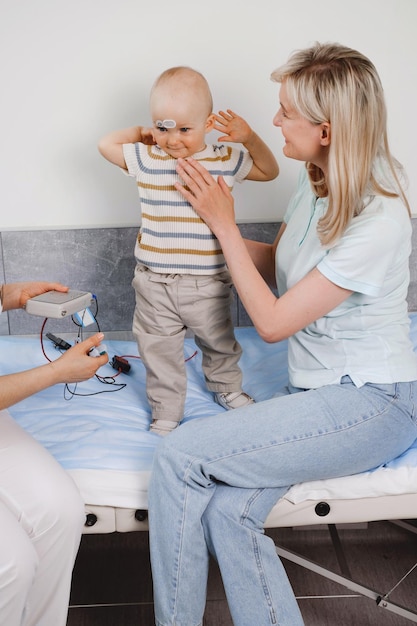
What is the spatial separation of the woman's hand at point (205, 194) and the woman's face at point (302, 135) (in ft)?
0.67

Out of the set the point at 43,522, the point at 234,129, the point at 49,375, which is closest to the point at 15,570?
the point at 43,522

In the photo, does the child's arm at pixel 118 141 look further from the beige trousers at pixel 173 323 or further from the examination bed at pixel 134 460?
the examination bed at pixel 134 460

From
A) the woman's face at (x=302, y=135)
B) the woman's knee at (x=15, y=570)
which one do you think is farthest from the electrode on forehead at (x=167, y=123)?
the woman's knee at (x=15, y=570)

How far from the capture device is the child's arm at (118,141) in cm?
195

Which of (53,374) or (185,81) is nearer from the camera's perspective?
(53,374)

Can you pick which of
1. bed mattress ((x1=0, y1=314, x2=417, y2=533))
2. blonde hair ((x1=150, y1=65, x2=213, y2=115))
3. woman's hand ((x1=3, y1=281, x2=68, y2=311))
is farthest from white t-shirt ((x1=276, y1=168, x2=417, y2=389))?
woman's hand ((x1=3, y1=281, x2=68, y2=311))

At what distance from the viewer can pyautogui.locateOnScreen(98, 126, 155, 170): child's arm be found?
76.9 inches

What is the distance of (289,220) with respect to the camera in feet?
6.27

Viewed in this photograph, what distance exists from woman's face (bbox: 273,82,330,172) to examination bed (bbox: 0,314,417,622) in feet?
2.34

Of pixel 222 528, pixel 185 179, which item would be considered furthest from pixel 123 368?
pixel 222 528

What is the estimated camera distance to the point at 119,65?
Answer: 7.48 feet

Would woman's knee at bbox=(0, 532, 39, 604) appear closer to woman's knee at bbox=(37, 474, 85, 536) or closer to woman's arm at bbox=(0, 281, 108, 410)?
woman's knee at bbox=(37, 474, 85, 536)

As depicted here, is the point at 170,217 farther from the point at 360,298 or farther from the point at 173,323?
the point at 360,298

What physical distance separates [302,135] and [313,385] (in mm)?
568
